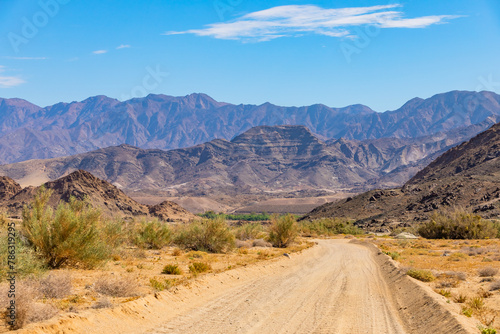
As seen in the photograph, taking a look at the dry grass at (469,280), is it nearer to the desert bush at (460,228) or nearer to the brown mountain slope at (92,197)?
the desert bush at (460,228)

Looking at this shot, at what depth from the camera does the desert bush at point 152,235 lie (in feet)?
106

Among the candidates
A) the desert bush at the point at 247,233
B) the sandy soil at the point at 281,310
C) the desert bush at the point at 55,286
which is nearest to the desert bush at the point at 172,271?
the sandy soil at the point at 281,310

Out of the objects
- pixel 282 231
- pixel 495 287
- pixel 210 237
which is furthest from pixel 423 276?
pixel 282 231

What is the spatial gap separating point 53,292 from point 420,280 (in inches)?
552

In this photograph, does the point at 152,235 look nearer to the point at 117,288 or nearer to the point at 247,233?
the point at 247,233

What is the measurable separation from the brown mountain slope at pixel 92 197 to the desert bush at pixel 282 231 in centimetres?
6475

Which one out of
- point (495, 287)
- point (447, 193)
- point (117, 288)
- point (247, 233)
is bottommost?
point (247, 233)

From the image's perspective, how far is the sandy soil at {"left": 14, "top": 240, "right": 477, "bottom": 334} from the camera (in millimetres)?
10867

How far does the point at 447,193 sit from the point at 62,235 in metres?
83.2

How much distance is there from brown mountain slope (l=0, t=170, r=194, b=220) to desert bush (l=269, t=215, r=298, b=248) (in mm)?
64749

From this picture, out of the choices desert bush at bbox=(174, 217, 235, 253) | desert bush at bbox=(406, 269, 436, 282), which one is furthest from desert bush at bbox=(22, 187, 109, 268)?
desert bush at bbox=(174, 217, 235, 253)

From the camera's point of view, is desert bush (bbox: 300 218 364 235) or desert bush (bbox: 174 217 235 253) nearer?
desert bush (bbox: 174 217 235 253)

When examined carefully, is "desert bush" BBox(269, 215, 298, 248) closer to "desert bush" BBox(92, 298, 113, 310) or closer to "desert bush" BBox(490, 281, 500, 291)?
"desert bush" BBox(490, 281, 500, 291)

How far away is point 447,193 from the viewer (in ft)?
288
